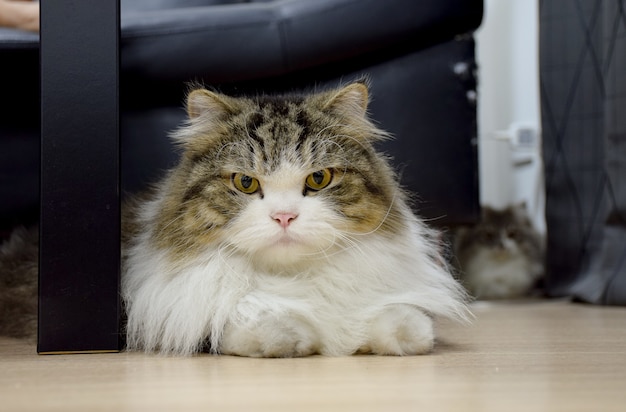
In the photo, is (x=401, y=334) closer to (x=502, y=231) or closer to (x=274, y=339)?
(x=274, y=339)

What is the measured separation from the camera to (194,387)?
3.38ft

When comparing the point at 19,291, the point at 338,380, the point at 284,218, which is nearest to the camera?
the point at 338,380

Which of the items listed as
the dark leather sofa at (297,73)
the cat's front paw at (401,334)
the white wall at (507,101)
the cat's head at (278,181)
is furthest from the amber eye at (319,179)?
the white wall at (507,101)

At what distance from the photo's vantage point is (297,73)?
2.02 m

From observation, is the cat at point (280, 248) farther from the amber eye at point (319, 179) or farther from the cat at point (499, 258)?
the cat at point (499, 258)

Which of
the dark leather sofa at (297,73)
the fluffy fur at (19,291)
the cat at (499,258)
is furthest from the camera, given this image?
the cat at (499,258)

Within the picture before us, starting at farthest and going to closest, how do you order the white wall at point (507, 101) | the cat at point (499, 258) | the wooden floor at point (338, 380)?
the white wall at point (507, 101) → the cat at point (499, 258) → the wooden floor at point (338, 380)

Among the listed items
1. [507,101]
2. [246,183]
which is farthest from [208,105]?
[507,101]

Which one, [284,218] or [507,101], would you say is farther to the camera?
[507,101]

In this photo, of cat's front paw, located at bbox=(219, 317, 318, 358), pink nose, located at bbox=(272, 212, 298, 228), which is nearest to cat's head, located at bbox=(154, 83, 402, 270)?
pink nose, located at bbox=(272, 212, 298, 228)

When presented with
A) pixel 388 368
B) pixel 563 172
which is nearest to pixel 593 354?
pixel 388 368

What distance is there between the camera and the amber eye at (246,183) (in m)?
1.33

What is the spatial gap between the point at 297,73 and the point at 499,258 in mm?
1337

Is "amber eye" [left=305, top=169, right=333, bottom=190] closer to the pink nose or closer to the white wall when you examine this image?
the pink nose
